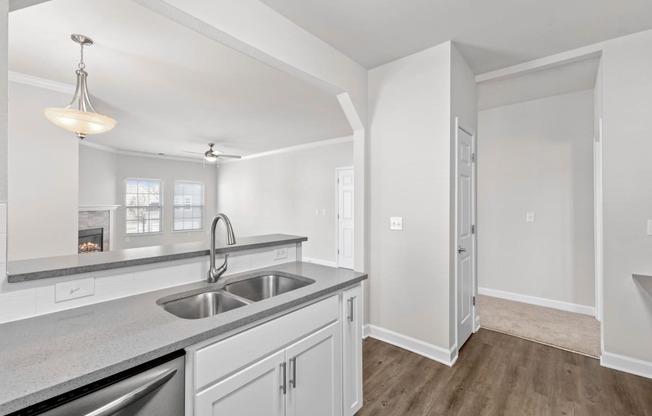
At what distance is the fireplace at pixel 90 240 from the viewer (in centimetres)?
599

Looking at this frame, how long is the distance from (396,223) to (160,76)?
2.90m

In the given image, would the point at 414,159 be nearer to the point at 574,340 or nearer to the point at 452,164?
the point at 452,164

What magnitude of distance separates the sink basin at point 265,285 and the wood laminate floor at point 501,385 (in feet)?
3.14

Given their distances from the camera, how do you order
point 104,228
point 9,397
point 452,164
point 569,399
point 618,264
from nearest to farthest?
point 9,397 → point 569,399 → point 618,264 → point 452,164 → point 104,228

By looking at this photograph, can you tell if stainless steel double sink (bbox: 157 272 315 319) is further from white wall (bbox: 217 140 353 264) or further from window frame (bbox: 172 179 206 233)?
window frame (bbox: 172 179 206 233)

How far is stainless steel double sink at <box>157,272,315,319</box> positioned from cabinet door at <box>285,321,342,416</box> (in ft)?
1.06

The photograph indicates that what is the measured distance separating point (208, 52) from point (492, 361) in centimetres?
370

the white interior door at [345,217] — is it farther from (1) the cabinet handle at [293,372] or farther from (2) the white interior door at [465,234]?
(1) the cabinet handle at [293,372]

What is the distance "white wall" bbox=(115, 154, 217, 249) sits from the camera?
7.27 meters

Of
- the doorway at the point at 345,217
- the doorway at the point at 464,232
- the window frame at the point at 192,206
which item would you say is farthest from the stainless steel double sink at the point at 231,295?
the window frame at the point at 192,206

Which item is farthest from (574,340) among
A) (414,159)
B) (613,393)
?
(414,159)

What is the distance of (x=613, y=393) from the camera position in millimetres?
2123

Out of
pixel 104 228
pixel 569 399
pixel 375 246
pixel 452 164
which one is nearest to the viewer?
pixel 569 399

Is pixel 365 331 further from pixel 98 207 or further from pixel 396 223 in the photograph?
pixel 98 207
